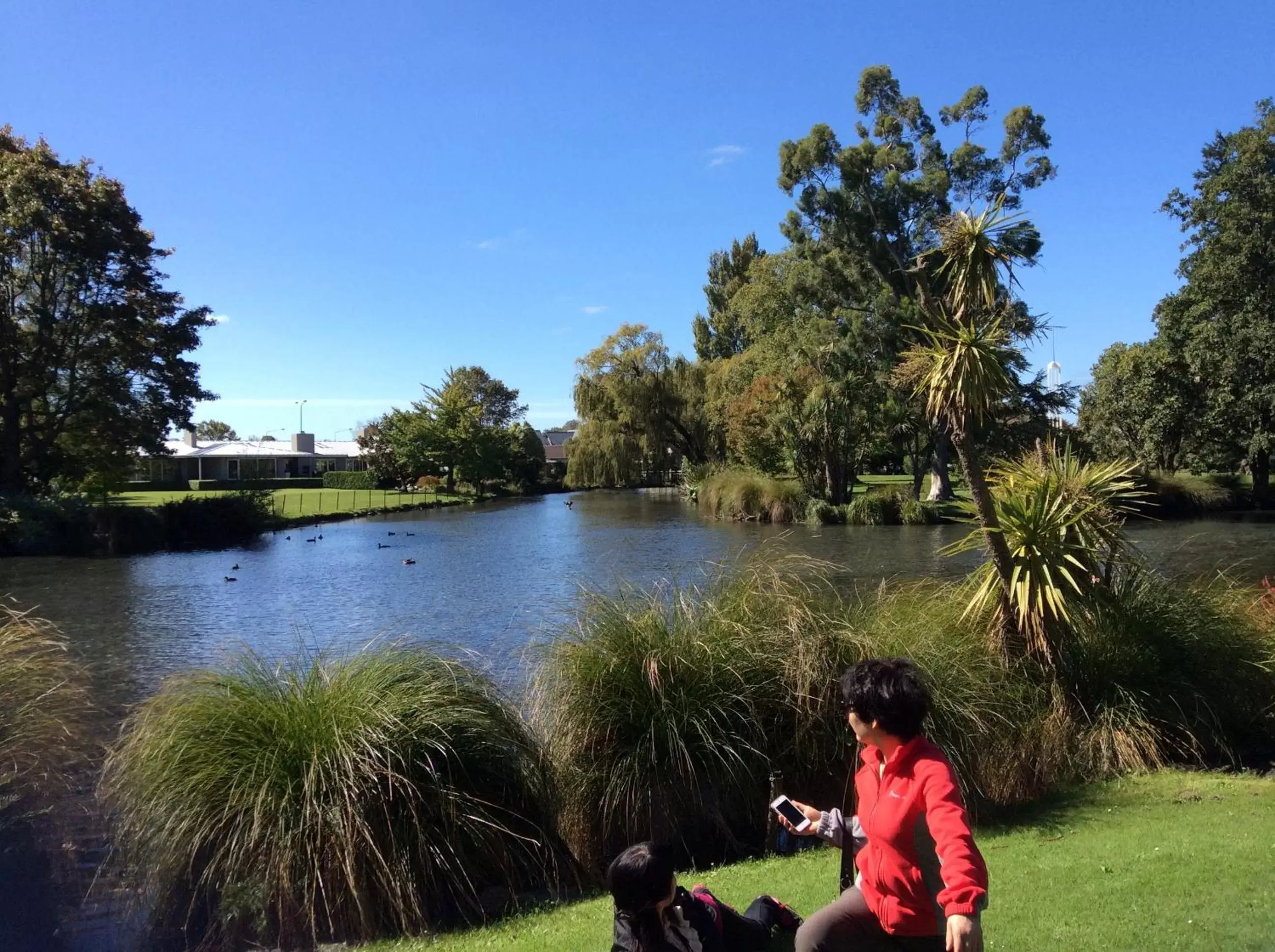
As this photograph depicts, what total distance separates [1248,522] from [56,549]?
4360 cm

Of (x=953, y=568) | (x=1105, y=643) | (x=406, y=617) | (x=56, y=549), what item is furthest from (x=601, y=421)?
(x=1105, y=643)

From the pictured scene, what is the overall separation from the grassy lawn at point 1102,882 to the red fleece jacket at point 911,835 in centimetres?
152

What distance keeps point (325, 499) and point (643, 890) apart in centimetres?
5929

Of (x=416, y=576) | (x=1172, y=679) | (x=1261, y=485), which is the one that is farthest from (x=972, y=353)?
(x=1261, y=485)

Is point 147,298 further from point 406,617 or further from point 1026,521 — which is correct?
point 1026,521

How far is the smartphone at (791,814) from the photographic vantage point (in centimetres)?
336

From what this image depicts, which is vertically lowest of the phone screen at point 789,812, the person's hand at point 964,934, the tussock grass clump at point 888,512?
the tussock grass clump at point 888,512

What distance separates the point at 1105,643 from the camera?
8.50 meters

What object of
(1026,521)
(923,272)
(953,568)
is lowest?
(953,568)

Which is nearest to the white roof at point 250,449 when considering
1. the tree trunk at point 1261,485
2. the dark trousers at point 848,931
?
the tree trunk at point 1261,485

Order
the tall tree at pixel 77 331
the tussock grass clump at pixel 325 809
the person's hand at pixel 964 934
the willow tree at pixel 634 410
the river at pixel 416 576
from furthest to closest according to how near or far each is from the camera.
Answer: the willow tree at pixel 634 410
the tall tree at pixel 77 331
the river at pixel 416 576
the tussock grass clump at pixel 325 809
the person's hand at pixel 964 934

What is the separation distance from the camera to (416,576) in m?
26.1

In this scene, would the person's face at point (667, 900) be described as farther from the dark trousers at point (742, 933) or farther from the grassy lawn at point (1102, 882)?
the grassy lawn at point (1102, 882)

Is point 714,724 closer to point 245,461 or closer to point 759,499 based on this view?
point 759,499
